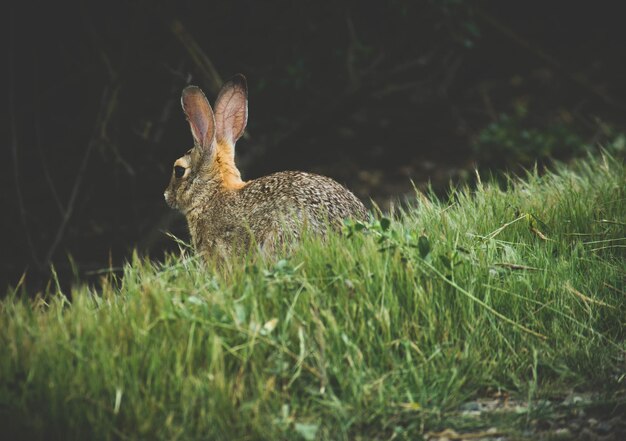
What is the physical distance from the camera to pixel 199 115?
487cm

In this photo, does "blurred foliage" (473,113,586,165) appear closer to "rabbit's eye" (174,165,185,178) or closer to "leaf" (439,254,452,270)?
"rabbit's eye" (174,165,185,178)

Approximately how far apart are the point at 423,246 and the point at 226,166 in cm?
200

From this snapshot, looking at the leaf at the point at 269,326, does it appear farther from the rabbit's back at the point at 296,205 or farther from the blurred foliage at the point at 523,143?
the blurred foliage at the point at 523,143

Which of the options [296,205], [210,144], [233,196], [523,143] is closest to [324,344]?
[296,205]

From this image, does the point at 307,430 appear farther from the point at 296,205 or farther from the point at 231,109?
the point at 231,109

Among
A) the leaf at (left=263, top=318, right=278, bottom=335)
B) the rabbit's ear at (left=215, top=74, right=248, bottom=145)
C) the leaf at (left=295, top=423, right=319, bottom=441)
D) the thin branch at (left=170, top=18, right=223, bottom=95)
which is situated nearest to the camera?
the leaf at (left=295, top=423, right=319, bottom=441)

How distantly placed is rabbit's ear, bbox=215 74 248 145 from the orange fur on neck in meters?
0.04

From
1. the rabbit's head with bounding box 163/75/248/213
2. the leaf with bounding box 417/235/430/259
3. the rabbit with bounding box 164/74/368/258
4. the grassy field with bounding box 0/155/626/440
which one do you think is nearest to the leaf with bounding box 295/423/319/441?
the grassy field with bounding box 0/155/626/440

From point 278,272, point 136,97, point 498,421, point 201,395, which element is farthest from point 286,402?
point 136,97

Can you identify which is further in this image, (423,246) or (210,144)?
(210,144)

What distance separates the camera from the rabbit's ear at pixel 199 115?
4.79 metres

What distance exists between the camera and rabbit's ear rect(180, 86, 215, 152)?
4.79m

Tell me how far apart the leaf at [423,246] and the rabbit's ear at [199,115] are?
185 cm

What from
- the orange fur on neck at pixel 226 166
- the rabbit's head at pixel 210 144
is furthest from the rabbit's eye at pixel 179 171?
the orange fur on neck at pixel 226 166
